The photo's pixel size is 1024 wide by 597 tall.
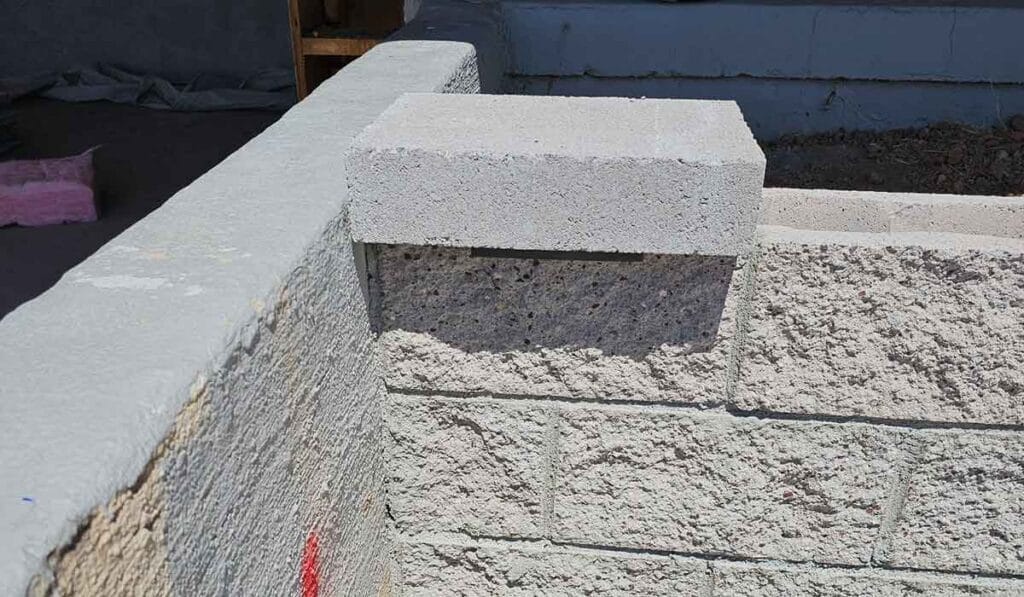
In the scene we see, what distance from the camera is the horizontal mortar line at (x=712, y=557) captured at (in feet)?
7.41

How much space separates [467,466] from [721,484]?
617 mm

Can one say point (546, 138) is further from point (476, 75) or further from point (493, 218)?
point (476, 75)

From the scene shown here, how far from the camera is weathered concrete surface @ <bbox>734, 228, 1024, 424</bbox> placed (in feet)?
6.26

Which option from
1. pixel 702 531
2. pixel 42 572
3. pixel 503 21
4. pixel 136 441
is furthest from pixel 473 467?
pixel 503 21

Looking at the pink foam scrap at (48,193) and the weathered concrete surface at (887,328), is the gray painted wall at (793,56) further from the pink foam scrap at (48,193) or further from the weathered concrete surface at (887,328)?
the pink foam scrap at (48,193)

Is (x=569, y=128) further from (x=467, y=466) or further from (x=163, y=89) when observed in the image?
(x=163, y=89)

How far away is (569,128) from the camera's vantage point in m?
2.01

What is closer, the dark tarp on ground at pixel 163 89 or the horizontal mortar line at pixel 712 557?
the horizontal mortar line at pixel 712 557

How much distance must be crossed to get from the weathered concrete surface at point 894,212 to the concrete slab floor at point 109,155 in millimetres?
4771

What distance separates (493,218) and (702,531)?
0.98 m

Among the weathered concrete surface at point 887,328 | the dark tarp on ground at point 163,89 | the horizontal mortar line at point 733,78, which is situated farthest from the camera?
the dark tarp on ground at point 163,89

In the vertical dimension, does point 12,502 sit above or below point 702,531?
above

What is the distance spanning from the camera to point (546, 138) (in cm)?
191

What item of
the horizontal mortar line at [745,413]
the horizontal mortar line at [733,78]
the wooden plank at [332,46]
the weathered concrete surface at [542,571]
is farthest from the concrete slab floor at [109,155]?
the horizontal mortar line at [745,413]
